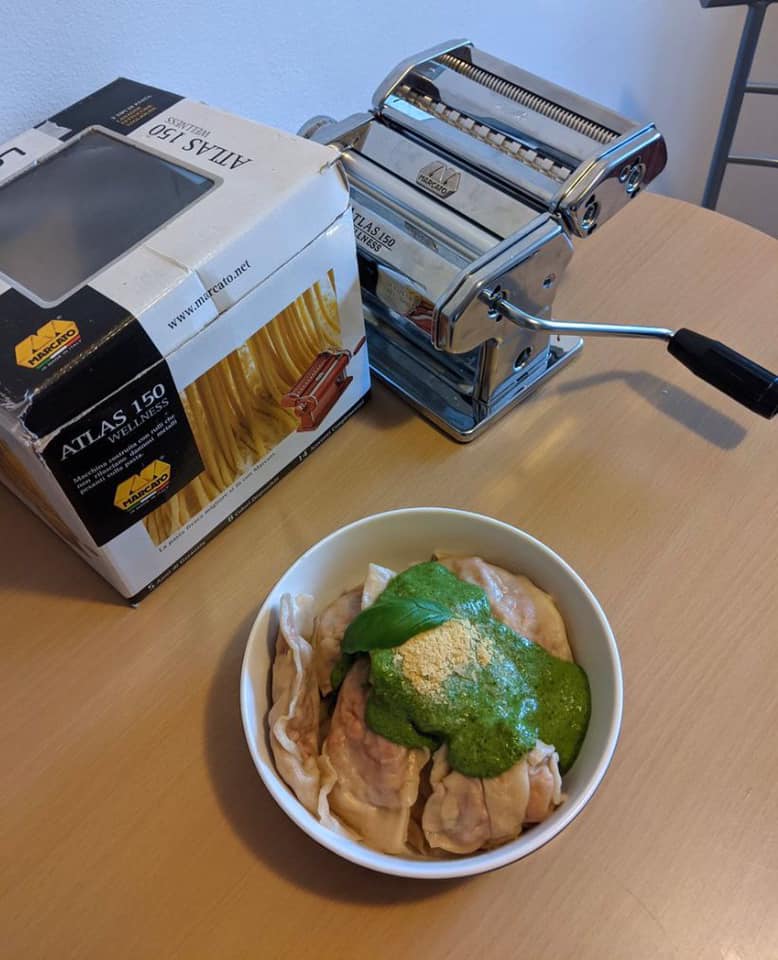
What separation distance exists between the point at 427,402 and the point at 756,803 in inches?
13.9

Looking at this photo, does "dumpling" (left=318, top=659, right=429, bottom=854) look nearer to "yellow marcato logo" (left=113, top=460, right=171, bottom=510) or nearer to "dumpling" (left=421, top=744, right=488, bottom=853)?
"dumpling" (left=421, top=744, right=488, bottom=853)

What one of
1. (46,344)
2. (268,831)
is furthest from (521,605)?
(46,344)

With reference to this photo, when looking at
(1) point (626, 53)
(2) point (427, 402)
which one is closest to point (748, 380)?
(2) point (427, 402)

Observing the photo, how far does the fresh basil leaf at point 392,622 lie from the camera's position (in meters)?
0.43

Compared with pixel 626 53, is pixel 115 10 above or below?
above

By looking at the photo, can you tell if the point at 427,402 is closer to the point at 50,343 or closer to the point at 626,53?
the point at 50,343

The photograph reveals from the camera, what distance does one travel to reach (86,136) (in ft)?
1.81

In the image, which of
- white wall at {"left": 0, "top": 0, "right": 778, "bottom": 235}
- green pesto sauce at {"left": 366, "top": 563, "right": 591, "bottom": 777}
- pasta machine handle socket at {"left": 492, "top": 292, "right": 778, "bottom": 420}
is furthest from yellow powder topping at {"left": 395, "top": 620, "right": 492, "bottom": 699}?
white wall at {"left": 0, "top": 0, "right": 778, "bottom": 235}

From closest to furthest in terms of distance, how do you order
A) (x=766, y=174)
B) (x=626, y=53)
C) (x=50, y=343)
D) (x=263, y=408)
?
(x=50, y=343) → (x=263, y=408) → (x=626, y=53) → (x=766, y=174)

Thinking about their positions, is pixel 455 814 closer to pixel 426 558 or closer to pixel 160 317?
pixel 426 558

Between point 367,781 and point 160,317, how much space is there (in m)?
0.27

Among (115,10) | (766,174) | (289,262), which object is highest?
(115,10)

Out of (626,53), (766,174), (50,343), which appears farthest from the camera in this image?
(766,174)

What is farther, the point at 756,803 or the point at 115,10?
the point at 115,10
